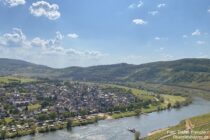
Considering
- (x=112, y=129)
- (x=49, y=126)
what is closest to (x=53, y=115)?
(x=49, y=126)

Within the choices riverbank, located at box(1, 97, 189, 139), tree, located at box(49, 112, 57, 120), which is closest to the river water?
riverbank, located at box(1, 97, 189, 139)

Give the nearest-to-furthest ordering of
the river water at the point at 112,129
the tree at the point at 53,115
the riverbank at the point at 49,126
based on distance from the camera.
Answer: the river water at the point at 112,129
the riverbank at the point at 49,126
the tree at the point at 53,115

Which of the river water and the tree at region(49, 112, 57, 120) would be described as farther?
the tree at region(49, 112, 57, 120)

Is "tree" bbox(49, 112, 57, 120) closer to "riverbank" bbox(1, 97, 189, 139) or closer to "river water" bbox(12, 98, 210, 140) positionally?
"riverbank" bbox(1, 97, 189, 139)

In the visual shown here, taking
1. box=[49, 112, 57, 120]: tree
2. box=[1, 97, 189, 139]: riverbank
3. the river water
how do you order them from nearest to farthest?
1. the river water
2. box=[1, 97, 189, 139]: riverbank
3. box=[49, 112, 57, 120]: tree

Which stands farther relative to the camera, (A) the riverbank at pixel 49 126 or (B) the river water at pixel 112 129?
(A) the riverbank at pixel 49 126

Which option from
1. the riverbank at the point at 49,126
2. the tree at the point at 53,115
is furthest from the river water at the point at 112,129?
the tree at the point at 53,115

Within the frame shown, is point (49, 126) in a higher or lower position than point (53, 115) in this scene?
lower

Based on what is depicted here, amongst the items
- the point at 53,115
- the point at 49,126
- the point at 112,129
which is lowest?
the point at 112,129

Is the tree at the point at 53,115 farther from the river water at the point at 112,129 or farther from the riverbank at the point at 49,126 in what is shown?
the river water at the point at 112,129

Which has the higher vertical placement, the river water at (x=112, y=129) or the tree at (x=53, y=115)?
the tree at (x=53, y=115)

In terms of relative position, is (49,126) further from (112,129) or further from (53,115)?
(112,129)
